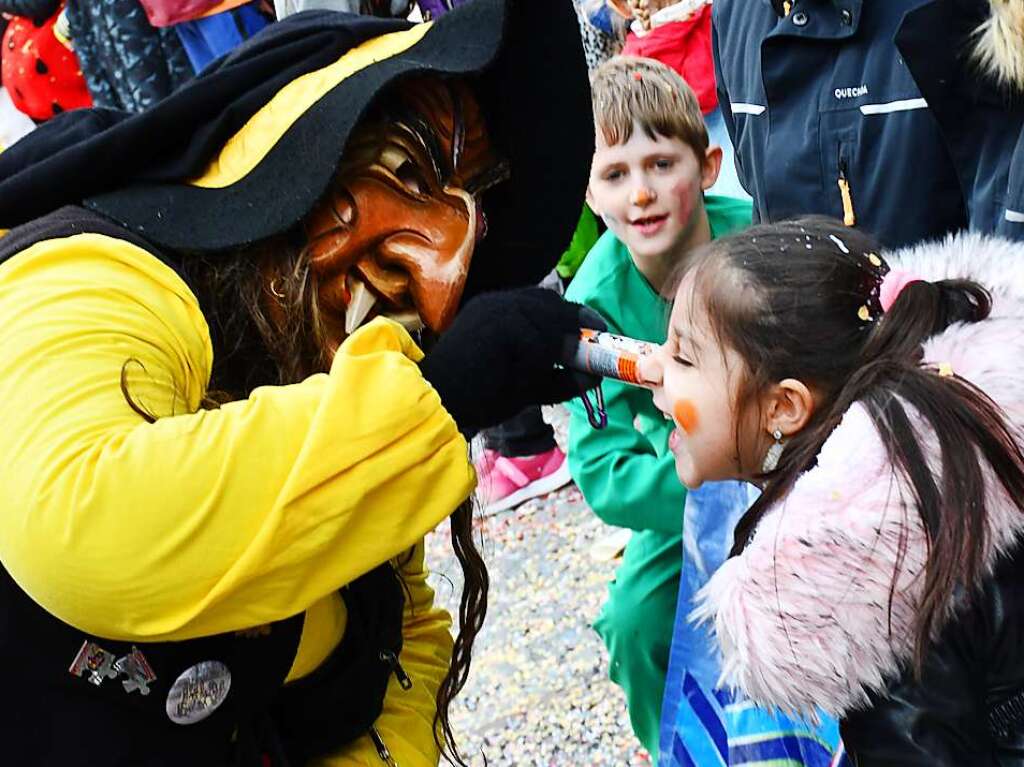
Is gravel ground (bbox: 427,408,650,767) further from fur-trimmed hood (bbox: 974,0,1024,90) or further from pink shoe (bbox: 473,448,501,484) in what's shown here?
fur-trimmed hood (bbox: 974,0,1024,90)

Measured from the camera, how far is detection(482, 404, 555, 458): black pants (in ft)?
14.5

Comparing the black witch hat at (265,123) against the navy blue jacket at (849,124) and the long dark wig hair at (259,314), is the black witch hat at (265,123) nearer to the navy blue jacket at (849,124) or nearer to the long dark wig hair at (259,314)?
the long dark wig hair at (259,314)

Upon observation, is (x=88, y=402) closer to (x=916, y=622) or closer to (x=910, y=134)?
(x=916, y=622)

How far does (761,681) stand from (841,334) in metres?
0.51

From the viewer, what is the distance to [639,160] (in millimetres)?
2795

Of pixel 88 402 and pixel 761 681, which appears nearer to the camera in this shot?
pixel 88 402

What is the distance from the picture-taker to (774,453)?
5.78 ft

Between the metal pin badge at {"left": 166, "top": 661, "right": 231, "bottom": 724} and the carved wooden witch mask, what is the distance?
0.43 m

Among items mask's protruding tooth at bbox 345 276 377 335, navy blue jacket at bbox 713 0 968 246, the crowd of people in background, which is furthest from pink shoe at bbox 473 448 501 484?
mask's protruding tooth at bbox 345 276 377 335

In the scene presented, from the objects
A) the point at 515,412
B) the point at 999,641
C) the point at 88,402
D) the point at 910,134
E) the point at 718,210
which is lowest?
the point at 718,210

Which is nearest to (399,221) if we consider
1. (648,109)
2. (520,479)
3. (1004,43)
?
(1004,43)

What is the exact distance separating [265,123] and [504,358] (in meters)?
0.41

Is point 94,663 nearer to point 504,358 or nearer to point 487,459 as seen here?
point 504,358

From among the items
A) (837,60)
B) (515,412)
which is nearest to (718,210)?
(837,60)
